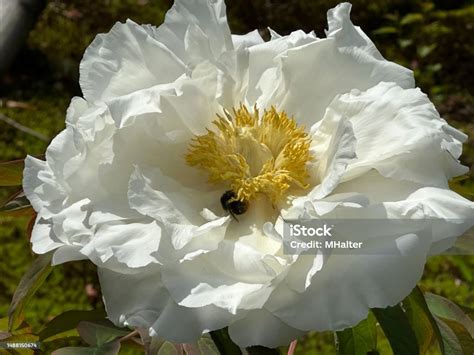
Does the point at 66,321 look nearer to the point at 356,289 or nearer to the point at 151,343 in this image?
the point at 151,343

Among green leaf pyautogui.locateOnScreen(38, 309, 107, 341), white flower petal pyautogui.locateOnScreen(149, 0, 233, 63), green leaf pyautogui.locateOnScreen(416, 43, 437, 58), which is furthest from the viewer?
green leaf pyautogui.locateOnScreen(416, 43, 437, 58)

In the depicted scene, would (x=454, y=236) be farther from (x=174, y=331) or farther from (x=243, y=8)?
(x=243, y=8)

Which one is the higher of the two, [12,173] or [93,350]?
[12,173]

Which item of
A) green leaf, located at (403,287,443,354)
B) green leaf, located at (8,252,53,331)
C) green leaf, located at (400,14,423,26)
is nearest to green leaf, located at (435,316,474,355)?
green leaf, located at (403,287,443,354)

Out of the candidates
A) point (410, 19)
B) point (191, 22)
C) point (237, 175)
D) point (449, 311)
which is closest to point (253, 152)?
point (237, 175)

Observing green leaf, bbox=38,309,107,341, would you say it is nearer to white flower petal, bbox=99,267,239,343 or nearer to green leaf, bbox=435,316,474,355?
white flower petal, bbox=99,267,239,343

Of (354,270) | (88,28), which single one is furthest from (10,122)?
(354,270)

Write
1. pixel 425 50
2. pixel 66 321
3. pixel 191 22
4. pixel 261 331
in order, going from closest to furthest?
pixel 261 331 < pixel 191 22 < pixel 66 321 < pixel 425 50
